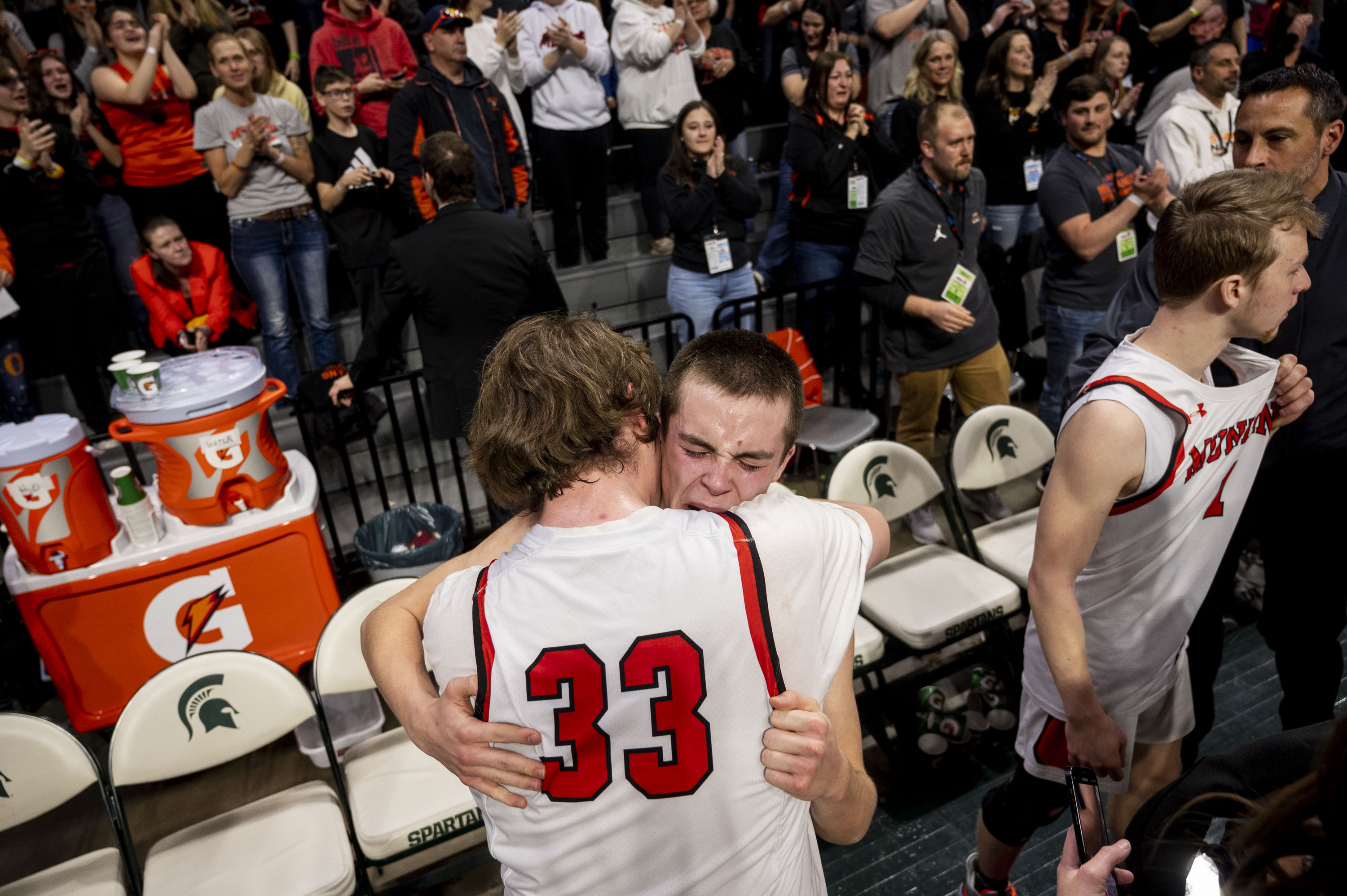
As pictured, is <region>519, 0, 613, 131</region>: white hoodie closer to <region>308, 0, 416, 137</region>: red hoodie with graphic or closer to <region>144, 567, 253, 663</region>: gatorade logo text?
<region>308, 0, 416, 137</region>: red hoodie with graphic

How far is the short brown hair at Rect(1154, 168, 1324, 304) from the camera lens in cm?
175

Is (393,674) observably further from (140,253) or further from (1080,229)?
(140,253)

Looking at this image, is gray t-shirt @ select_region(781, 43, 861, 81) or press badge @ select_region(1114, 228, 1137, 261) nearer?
press badge @ select_region(1114, 228, 1137, 261)

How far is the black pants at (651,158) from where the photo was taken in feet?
18.4

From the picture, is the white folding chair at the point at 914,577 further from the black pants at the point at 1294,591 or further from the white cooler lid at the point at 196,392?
the white cooler lid at the point at 196,392

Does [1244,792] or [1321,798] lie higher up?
[1321,798]

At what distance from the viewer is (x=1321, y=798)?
2.82 feet

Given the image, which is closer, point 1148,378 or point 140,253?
point 1148,378

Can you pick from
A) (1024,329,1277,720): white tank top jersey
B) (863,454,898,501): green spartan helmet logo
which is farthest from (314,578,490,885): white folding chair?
(863,454,898,501): green spartan helmet logo

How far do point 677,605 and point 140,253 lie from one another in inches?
191

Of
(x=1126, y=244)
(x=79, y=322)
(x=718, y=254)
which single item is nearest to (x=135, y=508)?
(x=79, y=322)

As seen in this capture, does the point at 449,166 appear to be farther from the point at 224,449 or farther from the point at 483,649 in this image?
the point at 483,649

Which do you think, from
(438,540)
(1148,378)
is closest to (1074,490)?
(1148,378)

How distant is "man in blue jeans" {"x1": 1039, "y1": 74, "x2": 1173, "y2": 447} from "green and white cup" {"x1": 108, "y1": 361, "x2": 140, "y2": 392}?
3923 mm
